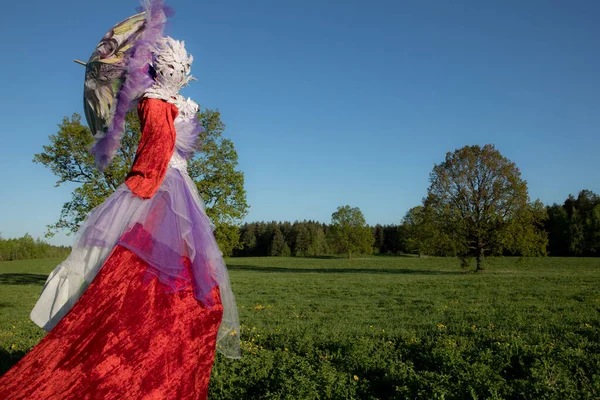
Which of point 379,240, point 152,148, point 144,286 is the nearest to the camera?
point 144,286

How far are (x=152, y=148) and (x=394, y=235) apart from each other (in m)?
92.3

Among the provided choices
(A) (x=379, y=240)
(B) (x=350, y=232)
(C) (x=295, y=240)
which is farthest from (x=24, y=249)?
(A) (x=379, y=240)

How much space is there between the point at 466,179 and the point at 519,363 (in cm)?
2896

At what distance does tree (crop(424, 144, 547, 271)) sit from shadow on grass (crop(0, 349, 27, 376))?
29102mm

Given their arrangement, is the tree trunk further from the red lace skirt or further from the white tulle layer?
the red lace skirt

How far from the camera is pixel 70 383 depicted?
2961 mm

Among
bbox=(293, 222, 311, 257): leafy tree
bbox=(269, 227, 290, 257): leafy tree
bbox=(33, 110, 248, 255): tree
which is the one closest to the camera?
bbox=(33, 110, 248, 255): tree

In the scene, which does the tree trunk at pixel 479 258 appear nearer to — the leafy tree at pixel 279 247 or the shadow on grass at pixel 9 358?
the shadow on grass at pixel 9 358

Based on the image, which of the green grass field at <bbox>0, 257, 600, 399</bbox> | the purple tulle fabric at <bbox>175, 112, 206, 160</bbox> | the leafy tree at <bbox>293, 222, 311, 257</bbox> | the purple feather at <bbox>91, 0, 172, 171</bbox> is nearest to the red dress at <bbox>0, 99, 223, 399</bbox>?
the purple tulle fabric at <bbox>175, 112, 206, 160</bbox>

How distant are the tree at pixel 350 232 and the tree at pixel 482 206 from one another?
1079 inches

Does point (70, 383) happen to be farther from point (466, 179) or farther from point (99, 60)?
point (466, 179)

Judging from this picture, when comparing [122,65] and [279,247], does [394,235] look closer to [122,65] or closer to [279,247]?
[279,247]

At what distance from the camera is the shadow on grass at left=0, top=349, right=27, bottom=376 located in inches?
254

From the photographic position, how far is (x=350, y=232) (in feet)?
204
